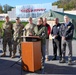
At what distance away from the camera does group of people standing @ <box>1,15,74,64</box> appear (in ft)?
30.0

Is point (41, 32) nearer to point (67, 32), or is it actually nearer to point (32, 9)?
point (67, 32)

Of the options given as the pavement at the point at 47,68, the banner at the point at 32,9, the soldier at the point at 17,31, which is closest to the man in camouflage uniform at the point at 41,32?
the pavement at the point at 47,68

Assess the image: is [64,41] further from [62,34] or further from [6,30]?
[6,30]

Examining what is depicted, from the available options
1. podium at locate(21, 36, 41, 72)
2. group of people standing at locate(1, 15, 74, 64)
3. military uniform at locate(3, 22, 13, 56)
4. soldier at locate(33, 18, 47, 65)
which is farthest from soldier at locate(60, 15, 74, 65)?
military uniform at locate(3, 22, 13, 56)

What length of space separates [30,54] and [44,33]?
1.38 metres

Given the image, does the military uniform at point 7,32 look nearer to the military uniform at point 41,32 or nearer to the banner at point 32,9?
the military uniform at point 41,32

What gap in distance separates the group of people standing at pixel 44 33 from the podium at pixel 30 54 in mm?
627

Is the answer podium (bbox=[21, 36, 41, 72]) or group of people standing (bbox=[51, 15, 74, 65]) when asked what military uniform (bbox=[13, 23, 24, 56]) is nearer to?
group of people standing (bbox=[51, 15, 74, 65])

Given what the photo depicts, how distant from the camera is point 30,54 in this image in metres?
7.98

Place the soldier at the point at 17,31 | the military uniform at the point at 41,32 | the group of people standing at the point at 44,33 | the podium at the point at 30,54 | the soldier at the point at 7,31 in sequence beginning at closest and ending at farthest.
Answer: the podium at the point at 30,54 → the military uniform at the point at 41,32 → the group of people standing at the point at 44,33 → the soldier at the point at 17,31 → the soldier at the point at 7,31

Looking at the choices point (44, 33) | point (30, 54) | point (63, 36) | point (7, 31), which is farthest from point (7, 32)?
point (30, 54)

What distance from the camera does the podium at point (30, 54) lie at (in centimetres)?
796

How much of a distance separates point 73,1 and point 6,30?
106444mm

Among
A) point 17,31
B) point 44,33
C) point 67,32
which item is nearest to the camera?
point 44,33
